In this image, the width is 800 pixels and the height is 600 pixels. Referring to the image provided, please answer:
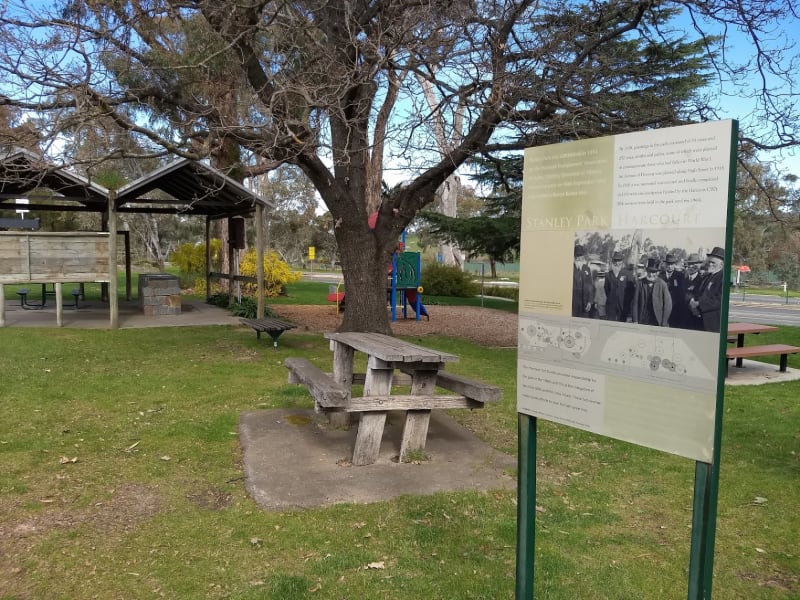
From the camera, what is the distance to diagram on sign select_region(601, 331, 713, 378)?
→ 7.25 ft

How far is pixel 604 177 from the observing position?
2467mm

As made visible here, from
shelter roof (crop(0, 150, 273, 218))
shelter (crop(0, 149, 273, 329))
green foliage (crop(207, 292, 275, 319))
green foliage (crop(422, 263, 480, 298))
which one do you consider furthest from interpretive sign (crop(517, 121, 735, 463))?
green foliage (crop(422, 263, 480, 298))

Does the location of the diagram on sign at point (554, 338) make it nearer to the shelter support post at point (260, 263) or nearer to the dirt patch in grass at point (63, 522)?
the dirt patch in grass at point (63, 522)

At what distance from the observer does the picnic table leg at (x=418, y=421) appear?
5145 mm

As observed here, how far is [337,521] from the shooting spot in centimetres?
395

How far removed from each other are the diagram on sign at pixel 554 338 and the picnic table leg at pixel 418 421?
2504mm

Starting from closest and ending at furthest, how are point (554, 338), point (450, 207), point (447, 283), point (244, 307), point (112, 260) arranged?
point (554, 338), point (112, 260), point (244, 307), point (447, 283), point (450, 207)

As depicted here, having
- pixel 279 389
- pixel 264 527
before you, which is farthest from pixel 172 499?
pixel 279 389

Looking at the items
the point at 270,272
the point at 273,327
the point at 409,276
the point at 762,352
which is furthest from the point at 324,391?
the point at 270,272

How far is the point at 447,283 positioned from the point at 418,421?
2032 cm

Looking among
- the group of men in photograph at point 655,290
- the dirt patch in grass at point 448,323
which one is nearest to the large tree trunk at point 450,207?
the dirt patch in grass at point 448,323

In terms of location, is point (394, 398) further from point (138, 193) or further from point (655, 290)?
point (138, 193)

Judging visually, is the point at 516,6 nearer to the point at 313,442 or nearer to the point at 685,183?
the point at 313,442

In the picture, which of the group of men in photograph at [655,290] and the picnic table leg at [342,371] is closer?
the group of men in photograph at [655,290]
